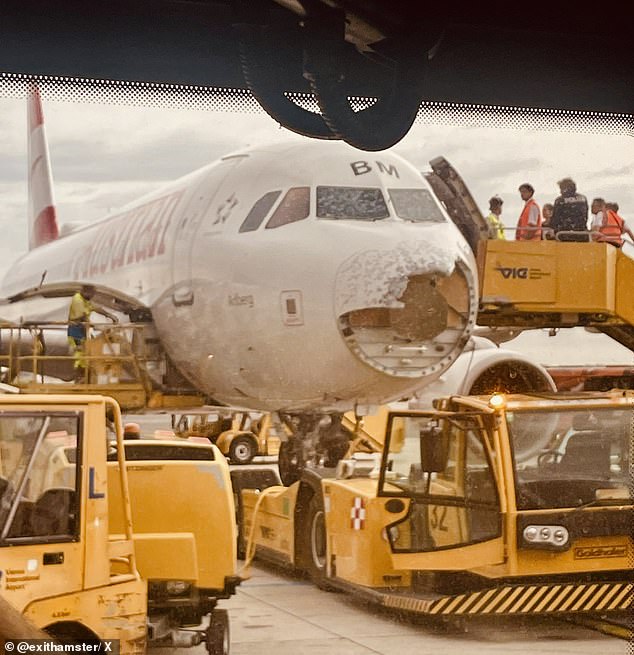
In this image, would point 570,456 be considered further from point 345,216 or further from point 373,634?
point 345,216

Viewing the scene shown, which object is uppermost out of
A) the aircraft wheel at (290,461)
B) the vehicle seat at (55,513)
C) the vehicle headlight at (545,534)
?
the vehicle seat at (55,513)

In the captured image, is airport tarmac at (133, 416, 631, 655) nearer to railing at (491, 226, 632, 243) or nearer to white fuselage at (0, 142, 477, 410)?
white fuselage at (0, 142, 477, 410)

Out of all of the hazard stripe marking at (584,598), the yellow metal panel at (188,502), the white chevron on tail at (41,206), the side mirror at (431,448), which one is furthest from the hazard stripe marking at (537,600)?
the white chevron on tail at (41,206)

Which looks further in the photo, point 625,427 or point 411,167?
point 411,167

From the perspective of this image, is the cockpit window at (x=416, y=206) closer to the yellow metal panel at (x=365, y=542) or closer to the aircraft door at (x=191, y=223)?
the aircraft door at (x=191, y=223)

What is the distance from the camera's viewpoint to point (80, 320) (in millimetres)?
5340

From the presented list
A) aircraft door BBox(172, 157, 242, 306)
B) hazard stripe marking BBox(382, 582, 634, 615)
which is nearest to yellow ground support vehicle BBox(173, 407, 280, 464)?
aircraft door BBox(172, 157, 242, 306)

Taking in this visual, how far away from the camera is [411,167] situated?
570 centimetres

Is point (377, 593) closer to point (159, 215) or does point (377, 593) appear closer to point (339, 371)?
point (339, 371)

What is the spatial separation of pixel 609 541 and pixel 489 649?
559 millimetres

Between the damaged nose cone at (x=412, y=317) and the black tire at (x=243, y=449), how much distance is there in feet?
2.54

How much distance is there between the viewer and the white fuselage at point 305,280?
5.18 m

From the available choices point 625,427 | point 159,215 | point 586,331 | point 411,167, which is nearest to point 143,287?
point 159,215

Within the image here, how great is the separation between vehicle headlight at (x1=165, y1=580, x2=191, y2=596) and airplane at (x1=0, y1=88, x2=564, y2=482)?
1.87 m
